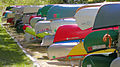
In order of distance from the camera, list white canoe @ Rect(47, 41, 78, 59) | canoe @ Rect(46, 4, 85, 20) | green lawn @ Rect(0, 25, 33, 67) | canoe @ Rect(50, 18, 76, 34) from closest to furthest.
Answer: white canoe @ Rect(47, 41, 78, 59), green lawn @ Rect(0, 25, 33, 67), canoe @ Rect(50, 18, 76, 34), canoe @ Rect(46, 4, 85, 20)

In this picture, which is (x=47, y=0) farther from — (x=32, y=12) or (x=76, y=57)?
(x=76, y=57)

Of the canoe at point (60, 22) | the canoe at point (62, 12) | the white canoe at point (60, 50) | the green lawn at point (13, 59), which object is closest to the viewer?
the white canoe at point (60, 50)

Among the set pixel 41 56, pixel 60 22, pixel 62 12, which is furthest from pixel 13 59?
pixel 62 12

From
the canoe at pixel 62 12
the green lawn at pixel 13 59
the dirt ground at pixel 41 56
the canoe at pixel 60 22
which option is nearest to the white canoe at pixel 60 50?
the dirt ground at pixel 41 56

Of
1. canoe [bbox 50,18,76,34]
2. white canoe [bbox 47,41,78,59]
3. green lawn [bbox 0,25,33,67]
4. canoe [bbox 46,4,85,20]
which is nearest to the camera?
white canoe [bbox 47,41,78,59]

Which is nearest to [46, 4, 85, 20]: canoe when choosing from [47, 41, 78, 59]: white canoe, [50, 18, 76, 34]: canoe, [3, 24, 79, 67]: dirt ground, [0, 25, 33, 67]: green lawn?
[50, 18, 76, 34]: canoe

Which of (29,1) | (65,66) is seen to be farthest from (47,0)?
(65,66)

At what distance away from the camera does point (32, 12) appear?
1398 cm

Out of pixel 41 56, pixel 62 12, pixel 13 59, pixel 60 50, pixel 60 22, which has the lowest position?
pixel 41 56

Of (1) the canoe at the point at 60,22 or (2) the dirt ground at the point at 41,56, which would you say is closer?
(2) the dirt ground at the point at 41,56

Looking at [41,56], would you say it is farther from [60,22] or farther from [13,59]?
[60,22]

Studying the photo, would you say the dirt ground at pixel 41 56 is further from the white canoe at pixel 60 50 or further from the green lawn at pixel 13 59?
the green lawn at pixel 13 59

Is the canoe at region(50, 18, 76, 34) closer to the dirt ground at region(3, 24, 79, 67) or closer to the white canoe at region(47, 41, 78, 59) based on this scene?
the dirt ground at region(3, 24, 79, 67)

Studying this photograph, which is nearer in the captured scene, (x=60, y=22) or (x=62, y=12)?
(x=60, y=22)
